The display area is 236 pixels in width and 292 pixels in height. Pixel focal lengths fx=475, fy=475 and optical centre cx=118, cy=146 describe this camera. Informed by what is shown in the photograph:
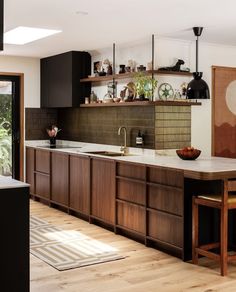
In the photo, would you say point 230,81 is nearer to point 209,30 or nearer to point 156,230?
point 209,30

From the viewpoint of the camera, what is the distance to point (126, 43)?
627 centimetres

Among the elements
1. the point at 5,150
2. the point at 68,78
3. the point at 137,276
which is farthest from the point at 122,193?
the point at 5,150

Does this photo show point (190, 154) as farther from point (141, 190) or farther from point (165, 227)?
point (165, 227)

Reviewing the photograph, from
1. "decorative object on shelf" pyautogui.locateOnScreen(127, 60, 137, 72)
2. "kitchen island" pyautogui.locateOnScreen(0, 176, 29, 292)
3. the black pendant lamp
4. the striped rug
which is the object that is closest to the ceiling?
the black pendant lamp

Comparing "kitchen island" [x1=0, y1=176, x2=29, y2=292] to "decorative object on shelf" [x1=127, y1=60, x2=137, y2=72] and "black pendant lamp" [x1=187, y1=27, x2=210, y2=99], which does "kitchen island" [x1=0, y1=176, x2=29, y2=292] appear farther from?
"decorative object on shelf" [x1=127, y1=60, x2=137, y2=72]

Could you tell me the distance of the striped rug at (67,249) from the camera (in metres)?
4.38

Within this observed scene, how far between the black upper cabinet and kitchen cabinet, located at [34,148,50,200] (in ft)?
2.71

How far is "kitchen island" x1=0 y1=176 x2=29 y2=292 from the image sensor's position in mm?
3100

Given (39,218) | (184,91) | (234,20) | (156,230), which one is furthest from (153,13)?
(39,218)

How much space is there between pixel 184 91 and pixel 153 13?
64.4 inches

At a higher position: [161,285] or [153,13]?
[153,13]

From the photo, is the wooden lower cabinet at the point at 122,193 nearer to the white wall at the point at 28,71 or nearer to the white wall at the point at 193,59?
the white wall at the point at 28,71

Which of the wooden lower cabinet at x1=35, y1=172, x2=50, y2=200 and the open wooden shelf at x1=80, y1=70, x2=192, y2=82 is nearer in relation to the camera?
the open wooden shelf at x1=80, y1=70, x2=192, y2=82

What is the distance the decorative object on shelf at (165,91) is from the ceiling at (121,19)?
609 millimetres
